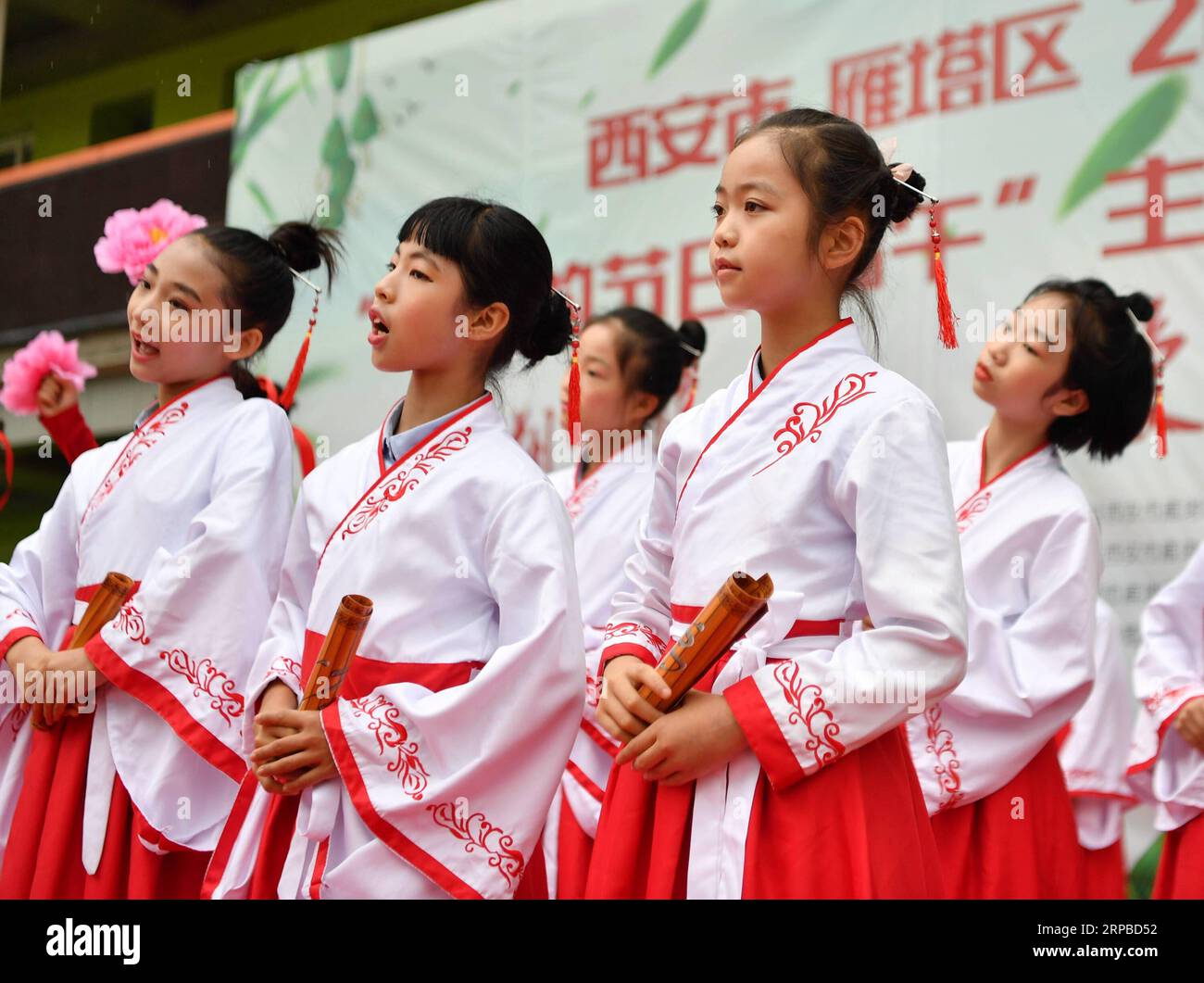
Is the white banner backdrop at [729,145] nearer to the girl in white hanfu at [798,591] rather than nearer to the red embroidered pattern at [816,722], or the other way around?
the girl in white hanfu at [798,591]

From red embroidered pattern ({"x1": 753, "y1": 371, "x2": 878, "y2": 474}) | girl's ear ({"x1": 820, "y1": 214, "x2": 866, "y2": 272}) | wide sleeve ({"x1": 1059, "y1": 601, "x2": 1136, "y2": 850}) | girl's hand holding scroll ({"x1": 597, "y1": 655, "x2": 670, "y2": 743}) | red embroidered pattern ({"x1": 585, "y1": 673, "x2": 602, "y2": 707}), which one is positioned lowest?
wide sleeve ({"x1": 1059, "y1": 601, "x2": 1136, "y2": 850})

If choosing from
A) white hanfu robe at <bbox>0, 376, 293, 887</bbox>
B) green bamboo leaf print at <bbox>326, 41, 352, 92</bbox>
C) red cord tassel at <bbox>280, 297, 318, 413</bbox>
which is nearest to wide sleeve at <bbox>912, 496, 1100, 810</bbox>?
white hanfu robe at <bbox>0, 376, 293, 887</bbox>

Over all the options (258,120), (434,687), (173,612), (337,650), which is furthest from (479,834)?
(258,120)

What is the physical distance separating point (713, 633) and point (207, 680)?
3.75 ft

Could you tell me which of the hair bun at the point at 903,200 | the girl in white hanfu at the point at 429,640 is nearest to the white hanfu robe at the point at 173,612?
the girl in white hanfu at the point at 429,640

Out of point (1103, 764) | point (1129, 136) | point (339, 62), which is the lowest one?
point (1103, 764)

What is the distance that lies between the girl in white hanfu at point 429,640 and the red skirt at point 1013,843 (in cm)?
101

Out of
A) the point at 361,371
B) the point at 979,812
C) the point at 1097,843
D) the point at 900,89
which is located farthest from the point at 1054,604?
the point at 361,371

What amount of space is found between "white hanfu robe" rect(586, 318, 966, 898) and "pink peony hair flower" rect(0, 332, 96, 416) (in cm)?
181

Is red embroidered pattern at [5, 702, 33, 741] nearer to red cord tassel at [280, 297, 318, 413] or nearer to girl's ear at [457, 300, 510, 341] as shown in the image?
red cord tassel at [280, 297, 318, 413]

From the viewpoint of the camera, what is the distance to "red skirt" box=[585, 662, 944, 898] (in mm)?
1805

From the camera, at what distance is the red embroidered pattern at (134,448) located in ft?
9.16

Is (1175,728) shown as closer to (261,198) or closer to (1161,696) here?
(1161,696)

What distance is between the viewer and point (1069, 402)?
127 inches
